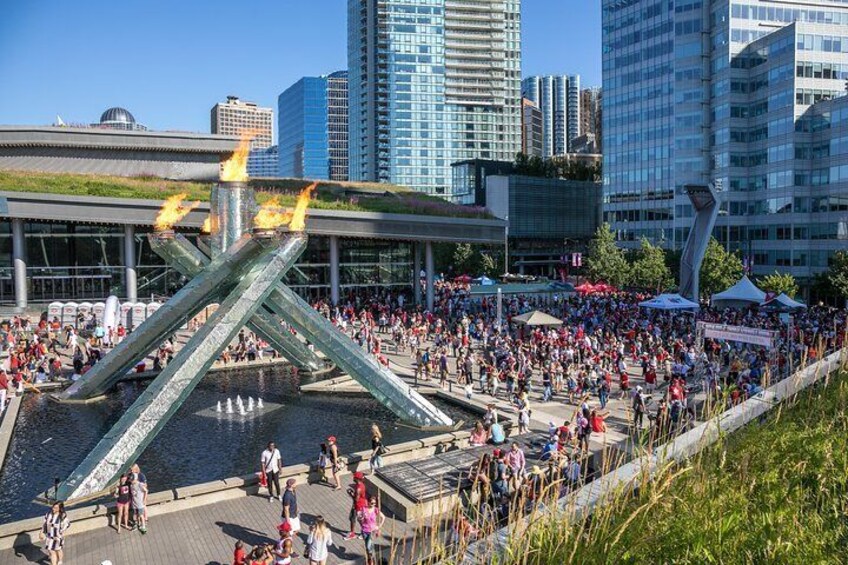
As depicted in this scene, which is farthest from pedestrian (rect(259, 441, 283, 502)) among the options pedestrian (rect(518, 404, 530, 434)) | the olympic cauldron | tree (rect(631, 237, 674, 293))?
tree (rect(631, 237, 674, 293))

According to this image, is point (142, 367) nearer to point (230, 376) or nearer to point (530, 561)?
point (230, 376)

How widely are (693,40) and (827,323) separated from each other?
177ft

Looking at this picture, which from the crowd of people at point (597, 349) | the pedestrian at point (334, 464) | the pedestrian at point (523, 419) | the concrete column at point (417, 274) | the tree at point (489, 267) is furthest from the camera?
the tree at point (489, 267)

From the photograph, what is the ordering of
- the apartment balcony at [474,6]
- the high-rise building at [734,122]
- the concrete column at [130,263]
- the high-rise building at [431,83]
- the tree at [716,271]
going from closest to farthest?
the concrete column at [130,263] → the tree at [716,271] → the high-rise building at [734,122] → the high-rise building at [431,83] → the apartment balcony at [474,6]

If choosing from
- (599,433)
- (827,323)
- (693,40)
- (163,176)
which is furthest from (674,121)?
(599,433)

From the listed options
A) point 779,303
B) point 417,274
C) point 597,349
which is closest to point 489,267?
point 417,274

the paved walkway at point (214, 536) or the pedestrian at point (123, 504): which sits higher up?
the pedestrian at point (123, 504)

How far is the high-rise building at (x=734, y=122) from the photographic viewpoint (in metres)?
65.9

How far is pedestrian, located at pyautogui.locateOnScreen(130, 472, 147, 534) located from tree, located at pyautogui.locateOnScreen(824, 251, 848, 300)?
47.1 meters

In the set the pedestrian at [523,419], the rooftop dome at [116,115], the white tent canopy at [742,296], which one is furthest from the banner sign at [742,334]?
the rooftop dome at [116,115]

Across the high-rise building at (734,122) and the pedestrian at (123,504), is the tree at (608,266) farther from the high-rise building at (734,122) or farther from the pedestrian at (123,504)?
the pedestrian at (123,504)

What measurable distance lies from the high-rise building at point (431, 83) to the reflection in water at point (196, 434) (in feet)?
351

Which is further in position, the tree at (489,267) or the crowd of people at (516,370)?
the tree at (489,267)

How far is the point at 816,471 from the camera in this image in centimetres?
931
